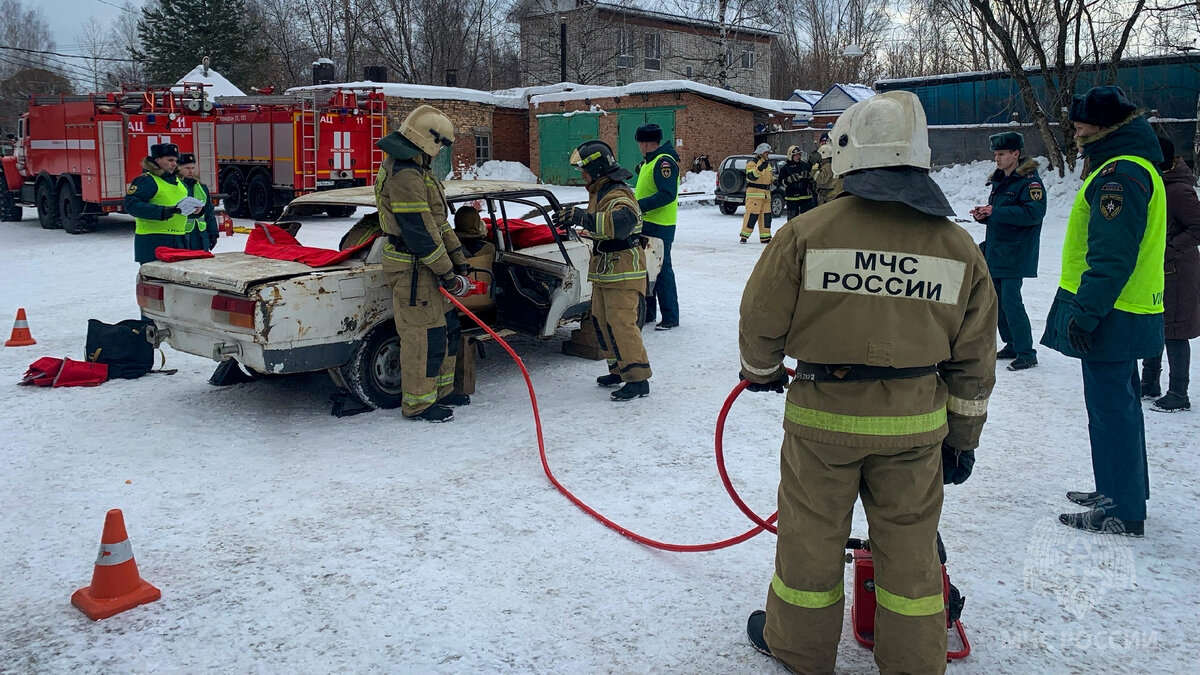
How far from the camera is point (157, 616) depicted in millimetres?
3312

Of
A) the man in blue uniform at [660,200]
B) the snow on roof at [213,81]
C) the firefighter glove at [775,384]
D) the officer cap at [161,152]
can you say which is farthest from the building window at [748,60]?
the firefighter glove at [775,384]

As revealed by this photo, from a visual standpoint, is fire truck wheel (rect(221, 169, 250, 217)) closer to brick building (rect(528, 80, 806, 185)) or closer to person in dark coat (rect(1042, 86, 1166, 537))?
brick building (rect(528, 80, 806, 185))

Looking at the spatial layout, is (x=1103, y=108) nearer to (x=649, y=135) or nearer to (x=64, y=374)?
(x=649, y=135)

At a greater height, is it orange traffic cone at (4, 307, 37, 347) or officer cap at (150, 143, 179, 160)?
officer cap at (150, 143, 179, 160)

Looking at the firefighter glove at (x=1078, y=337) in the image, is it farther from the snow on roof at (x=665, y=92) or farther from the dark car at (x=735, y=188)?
the snow on roof at (x=665, y=92)

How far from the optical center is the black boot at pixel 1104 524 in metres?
4.02

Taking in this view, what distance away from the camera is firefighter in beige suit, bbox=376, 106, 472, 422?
544cm

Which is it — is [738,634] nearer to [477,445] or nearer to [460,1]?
[477,445]

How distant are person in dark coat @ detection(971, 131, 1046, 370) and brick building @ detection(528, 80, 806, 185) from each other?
806 inches

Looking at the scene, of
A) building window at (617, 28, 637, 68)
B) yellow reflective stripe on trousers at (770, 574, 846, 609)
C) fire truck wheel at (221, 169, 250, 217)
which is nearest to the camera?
yellow reflective stripe on trousers at (770, 574, 846, 609)

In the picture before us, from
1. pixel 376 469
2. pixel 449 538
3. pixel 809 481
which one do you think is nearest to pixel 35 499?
pixel 376 469

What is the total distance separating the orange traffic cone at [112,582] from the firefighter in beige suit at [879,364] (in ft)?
7.68

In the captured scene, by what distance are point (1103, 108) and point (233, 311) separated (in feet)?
14.8

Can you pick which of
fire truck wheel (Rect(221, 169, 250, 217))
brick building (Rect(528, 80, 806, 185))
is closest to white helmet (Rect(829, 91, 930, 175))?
fire truck wheel (Rect(221, 169, 250, 217))
